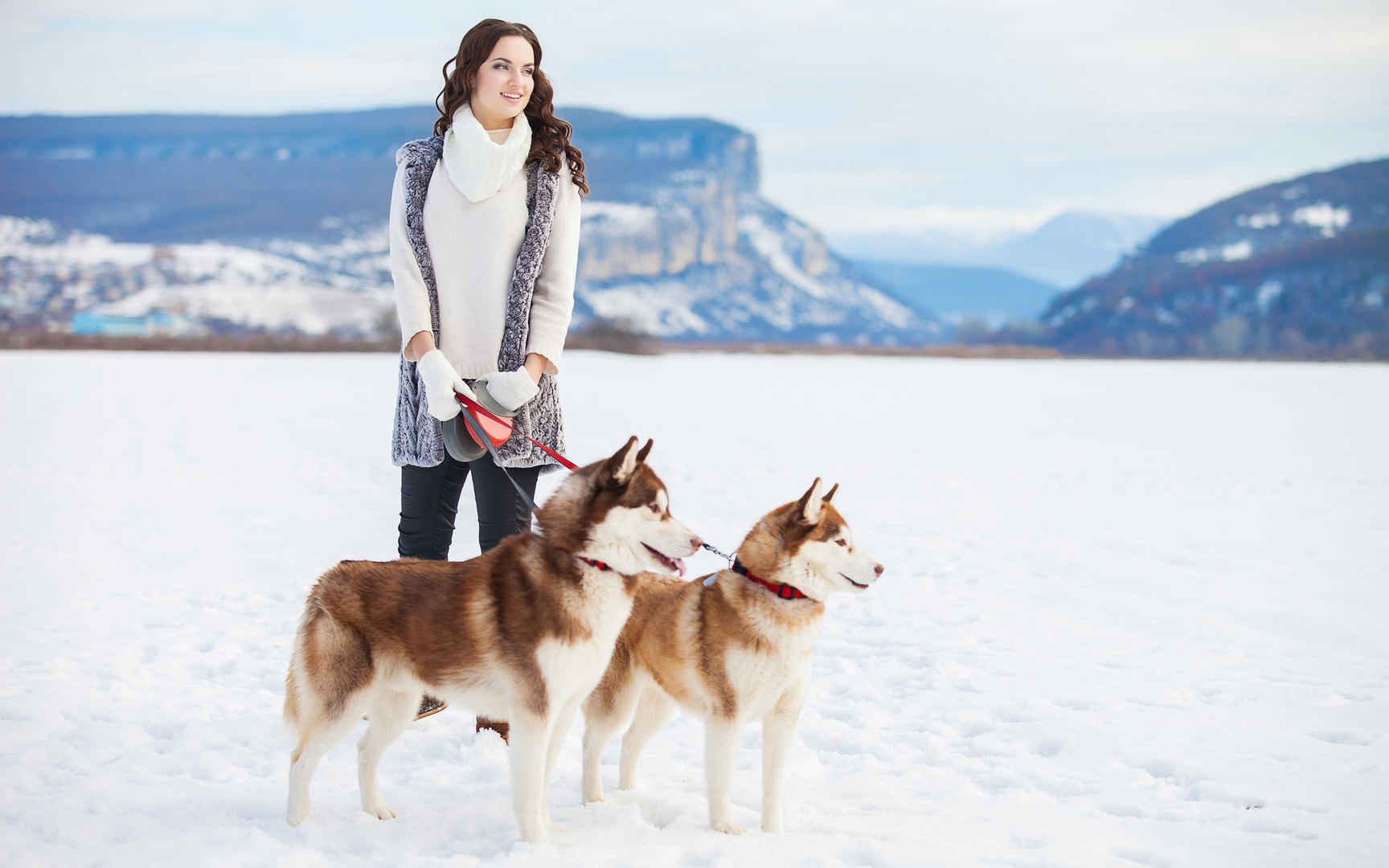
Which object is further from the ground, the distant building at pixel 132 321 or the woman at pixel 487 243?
the distant building at pixel 132 321

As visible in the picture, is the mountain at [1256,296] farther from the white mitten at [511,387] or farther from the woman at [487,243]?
the white mitten at [511,387]

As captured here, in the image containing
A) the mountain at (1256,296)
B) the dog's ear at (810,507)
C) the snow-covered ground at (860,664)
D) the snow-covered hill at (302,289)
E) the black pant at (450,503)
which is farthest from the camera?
the mountain at (1256,296)

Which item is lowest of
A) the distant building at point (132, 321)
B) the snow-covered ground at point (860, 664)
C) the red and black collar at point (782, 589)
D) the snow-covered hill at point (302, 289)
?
the snow-covered ground at point (860, 664)

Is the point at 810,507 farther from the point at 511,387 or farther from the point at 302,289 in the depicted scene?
the point at 302,289

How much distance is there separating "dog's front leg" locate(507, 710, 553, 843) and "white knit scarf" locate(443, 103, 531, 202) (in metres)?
1.98

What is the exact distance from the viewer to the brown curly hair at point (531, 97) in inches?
153

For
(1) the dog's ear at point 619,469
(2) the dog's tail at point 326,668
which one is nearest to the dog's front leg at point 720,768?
(1) the dog's ear at point 619,469

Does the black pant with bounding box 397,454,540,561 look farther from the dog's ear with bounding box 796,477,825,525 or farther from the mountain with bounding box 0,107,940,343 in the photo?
the mountain with bounding box 0,107,940,343

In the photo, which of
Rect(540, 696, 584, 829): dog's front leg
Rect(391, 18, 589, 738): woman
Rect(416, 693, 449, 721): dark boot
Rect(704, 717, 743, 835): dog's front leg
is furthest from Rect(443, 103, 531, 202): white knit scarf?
Rect(416, 693, 449, 721): dark boot

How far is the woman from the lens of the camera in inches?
153

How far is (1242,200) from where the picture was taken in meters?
164

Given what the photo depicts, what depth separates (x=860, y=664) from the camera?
629 cm

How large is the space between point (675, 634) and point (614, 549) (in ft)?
1.96

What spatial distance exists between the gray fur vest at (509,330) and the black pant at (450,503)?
4.3 inches
